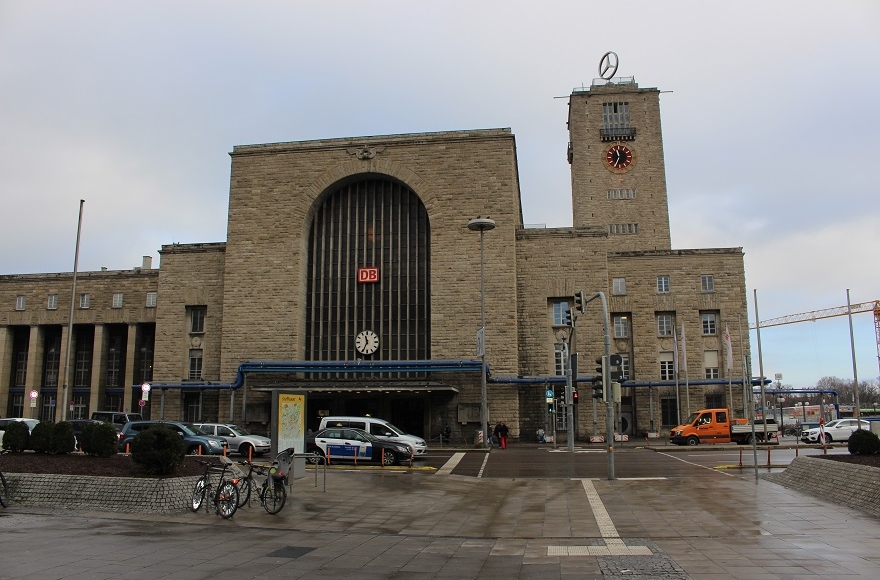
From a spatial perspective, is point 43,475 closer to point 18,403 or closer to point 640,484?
point 640,484

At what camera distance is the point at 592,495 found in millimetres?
17297

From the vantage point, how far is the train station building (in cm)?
4078

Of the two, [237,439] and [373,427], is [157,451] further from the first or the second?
[373,427]

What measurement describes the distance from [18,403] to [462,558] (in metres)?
52.6

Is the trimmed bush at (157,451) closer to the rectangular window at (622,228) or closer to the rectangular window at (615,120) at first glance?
the rectangular window at (622,228)

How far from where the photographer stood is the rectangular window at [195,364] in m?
Result: 44.4

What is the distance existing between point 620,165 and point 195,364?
146ft

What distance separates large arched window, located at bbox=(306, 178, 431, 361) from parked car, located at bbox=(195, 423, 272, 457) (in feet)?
46.5

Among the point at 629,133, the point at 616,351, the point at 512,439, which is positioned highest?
the point at 629,133

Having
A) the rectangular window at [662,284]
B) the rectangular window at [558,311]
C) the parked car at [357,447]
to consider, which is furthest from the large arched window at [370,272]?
the rectangular window at [662,284]

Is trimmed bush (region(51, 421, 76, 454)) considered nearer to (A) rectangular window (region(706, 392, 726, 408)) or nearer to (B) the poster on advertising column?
(B) the poster on advertising column

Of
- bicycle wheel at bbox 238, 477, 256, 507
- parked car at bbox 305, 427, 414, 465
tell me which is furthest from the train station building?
bicycle wheel at bbox 238, 477, 256, 507

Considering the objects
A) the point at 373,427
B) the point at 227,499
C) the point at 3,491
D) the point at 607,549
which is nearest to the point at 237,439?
the point at 373,427

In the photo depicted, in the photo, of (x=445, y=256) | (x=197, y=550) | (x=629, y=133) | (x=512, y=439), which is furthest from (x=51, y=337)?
(x=629, y=133)
